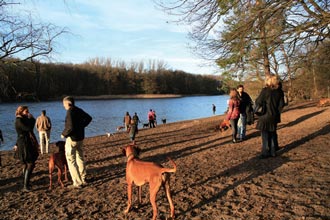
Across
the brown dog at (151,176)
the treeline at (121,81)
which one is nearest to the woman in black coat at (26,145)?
the brown dog at (151,176)

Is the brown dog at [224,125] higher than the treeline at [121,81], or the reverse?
the treeline at [121,81]

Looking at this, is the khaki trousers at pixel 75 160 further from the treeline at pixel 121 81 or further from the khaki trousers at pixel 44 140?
the treeline at pixel 121 81

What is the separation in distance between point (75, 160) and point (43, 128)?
20.6 ft

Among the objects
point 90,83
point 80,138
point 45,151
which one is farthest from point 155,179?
point 90,83

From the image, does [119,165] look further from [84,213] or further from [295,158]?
[295,158]

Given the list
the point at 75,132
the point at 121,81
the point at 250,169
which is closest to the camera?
the point at 75,132

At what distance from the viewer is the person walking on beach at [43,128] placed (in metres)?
11.7

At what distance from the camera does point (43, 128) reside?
464 inches

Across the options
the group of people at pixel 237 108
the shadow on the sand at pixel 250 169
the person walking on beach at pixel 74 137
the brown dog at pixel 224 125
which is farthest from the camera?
the brown dog at pixel 224 125

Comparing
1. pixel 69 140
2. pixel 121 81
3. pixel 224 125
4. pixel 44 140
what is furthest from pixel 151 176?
pixel 121 81

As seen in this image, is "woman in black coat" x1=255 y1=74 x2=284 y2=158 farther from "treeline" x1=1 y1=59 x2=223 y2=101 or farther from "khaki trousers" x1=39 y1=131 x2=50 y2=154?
"treeline" x1=1 y1=59 x2=223 y2=101

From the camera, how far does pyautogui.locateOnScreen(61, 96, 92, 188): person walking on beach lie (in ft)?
19.6

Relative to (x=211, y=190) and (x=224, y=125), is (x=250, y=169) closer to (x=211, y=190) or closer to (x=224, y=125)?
(x=211, y=190)

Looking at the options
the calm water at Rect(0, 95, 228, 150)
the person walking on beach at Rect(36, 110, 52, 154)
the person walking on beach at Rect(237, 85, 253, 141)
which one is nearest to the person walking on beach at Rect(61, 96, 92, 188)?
the person walking on beach at Rect(237, 85, 253, 141)
